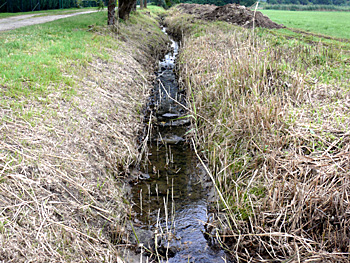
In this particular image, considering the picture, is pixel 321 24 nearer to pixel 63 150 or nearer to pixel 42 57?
pixel 42 57

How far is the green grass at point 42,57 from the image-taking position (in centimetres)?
541

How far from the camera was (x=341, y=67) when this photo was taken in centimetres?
661

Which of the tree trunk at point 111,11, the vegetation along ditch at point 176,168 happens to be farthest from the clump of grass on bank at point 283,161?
the tree trunk at point 111,11

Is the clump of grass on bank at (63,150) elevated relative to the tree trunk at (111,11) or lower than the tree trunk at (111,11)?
lower

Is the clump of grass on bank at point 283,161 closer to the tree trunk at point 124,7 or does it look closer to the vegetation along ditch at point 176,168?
the vegetation along ditch at point 176,168

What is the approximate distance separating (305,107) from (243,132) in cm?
107

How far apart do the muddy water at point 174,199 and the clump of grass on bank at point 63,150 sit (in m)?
0.38

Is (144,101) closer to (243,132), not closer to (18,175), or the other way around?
(243,132)

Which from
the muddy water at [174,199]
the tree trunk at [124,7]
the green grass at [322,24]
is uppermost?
the tree trunk at [124,7]

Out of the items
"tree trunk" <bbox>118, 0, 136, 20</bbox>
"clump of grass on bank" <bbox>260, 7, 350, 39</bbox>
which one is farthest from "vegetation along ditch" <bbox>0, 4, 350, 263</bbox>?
"clump of grass on bank" <bbox>260, 7, 350, 39</bbox>

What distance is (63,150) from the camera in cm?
427

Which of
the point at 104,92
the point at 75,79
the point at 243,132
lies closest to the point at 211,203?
the point at 243,132

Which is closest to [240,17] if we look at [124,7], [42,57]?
[124,7]

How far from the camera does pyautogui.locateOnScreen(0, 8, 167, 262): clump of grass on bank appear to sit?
10.1 feet
